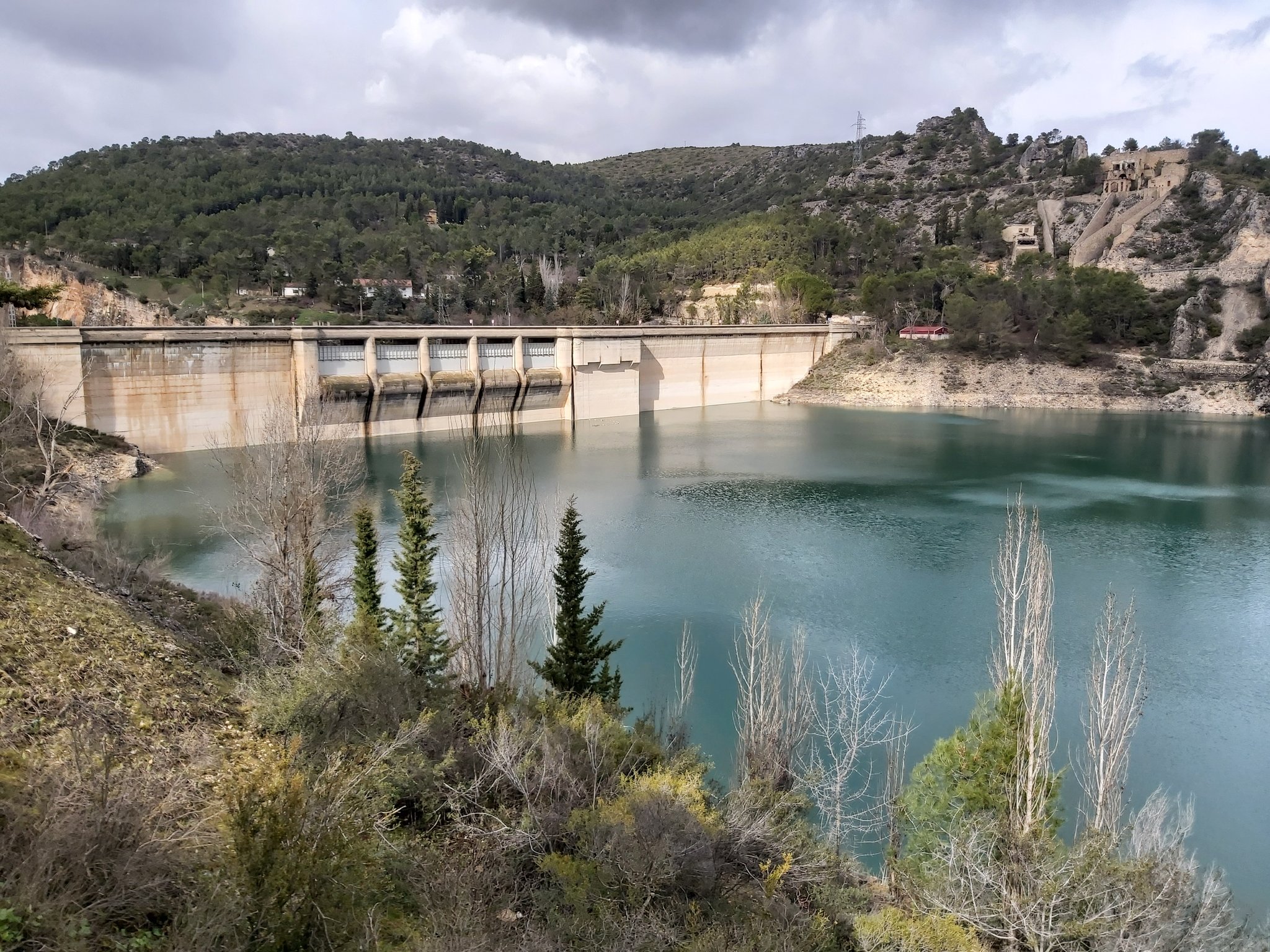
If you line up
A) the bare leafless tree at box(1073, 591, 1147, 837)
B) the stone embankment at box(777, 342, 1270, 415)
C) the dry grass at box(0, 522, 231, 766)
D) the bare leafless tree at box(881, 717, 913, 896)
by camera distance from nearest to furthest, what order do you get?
the dry grass at box(0, 522, 231, 766) < the bare leafless tree at box(1073, 591, 1147, 837) < the bare leafless tree at box(881, 717, 913, 896) < the stone embankment at box(777, 342, 1270, 415)

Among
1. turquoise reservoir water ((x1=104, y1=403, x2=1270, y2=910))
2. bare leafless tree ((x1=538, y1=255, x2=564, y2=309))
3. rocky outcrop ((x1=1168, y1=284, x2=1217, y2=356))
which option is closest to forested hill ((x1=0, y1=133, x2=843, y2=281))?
bare leafless tree ((x1=538, y1=255, x2=564, y2=309))

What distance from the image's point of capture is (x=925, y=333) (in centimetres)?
5528

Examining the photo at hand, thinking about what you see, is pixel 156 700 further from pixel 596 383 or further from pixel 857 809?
pixel 596 383

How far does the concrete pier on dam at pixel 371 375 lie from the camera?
2902 centimetres

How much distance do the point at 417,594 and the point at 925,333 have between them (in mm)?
49448

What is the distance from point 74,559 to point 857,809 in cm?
1276

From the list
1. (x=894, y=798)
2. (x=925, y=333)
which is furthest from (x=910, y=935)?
(x=925, y=333)

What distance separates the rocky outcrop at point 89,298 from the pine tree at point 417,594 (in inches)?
1606

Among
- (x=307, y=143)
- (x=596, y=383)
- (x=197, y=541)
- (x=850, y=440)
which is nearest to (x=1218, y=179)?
(x=850, y=440)

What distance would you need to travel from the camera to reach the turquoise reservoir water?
42.0ft

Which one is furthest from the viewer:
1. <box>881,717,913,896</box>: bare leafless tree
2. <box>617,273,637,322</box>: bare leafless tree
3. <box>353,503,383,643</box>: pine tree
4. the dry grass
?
<box>617,273,637,322</box>: bare leafless tree

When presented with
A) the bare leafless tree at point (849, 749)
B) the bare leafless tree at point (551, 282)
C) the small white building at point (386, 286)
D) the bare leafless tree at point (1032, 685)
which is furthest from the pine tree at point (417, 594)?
the bare leafless tree at point (551, 282)

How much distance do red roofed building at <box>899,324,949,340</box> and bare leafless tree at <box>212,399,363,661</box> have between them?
148ft

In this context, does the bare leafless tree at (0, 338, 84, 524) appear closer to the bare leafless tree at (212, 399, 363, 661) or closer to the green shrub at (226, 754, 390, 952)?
the bare leafless tree at (212, 399, 363, 661)
